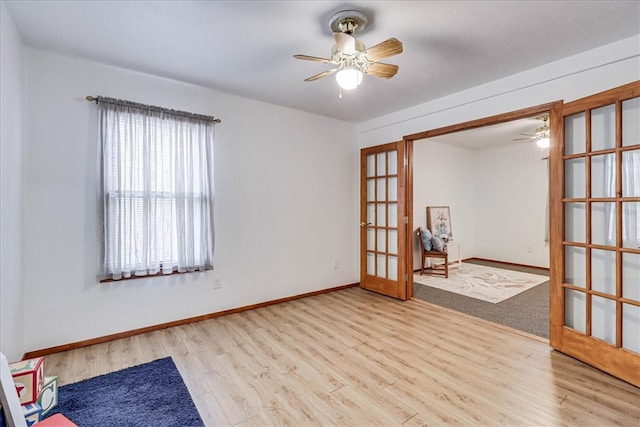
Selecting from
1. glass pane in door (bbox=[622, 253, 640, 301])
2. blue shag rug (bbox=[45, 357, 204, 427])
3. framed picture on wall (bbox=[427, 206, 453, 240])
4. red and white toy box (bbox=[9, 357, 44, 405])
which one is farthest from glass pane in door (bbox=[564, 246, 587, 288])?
red and white toy box (bbox=[9, 357, 44, 405])

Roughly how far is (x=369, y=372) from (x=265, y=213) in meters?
2.23

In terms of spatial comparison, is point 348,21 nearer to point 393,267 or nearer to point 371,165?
point 371,165

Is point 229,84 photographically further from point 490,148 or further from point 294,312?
point 490,148

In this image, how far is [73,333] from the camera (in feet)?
8.64

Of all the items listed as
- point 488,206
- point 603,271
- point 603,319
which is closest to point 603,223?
point 603,271

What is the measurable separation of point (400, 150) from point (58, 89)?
145 inches

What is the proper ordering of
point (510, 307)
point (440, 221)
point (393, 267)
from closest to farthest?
point (510, 307) < point (393, 267) < point (440, 221)

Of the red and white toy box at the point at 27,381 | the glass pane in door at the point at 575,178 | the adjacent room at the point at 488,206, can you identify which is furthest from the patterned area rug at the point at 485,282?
the red and white toy box at the point at 27,381

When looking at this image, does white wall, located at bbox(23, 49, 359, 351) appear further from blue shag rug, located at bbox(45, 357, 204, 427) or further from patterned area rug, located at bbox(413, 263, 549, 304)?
patterned area rug, located at bbox(413, 263, 549, 304)

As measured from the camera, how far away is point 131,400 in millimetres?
1940

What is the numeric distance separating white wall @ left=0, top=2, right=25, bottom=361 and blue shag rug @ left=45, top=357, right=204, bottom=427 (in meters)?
0.59

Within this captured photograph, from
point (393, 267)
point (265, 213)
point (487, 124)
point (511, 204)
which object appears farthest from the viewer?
point (511, 204)

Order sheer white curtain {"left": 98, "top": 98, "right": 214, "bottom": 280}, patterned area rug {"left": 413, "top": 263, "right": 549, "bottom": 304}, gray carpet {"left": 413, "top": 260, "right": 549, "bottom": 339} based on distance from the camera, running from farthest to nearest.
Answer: patterned area rug {"left": 413, "top": 263, "right": 549, "bottom": 304} < gray carpet {"left": 413, "top": 260, "right": 549, "bottom": 339} < sheer white curtain {"left": 98, "top": 98, "right": 214, "bottom": 280}

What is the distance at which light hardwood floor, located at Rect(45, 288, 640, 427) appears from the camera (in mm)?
1801
